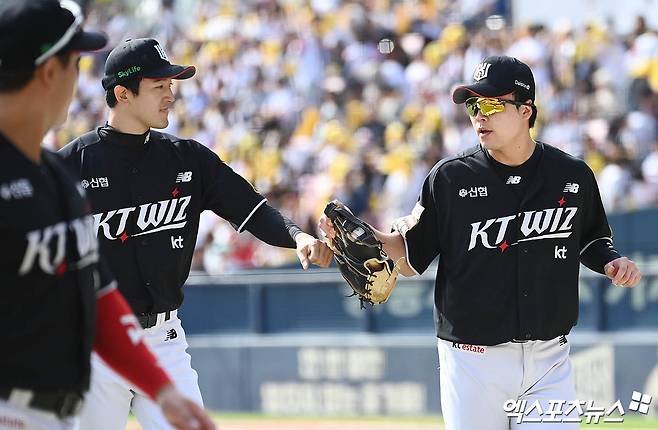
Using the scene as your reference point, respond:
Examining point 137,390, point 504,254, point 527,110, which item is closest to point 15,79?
point 137,390

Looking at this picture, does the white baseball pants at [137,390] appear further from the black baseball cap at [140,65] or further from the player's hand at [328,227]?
the black baseball cap at [140,65]

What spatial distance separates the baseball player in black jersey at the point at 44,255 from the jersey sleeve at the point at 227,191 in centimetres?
235

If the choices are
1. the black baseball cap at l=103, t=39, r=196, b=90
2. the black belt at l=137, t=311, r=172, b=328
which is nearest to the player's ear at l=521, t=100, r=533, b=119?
the black baseball cap at l=103, t=39, r=196, b=90

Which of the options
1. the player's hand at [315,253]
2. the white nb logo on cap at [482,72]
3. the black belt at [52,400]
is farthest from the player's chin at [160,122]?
the black belt at [52,400]

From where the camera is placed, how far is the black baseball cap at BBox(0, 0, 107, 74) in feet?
10.9

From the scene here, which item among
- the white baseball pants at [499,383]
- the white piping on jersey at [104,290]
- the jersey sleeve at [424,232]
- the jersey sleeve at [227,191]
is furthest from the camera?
the jersey sleeve at [227,191]

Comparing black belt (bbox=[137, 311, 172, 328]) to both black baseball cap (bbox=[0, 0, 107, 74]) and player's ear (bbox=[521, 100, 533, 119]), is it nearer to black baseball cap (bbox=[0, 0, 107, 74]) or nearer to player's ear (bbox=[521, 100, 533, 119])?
player's ear (bbox=[521, 100, 533, 119])

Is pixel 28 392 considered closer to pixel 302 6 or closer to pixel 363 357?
pixel 363 357

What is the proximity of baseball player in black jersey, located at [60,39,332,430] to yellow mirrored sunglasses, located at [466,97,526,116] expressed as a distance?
957 millimetres

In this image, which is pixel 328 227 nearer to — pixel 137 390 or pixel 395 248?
pixel 395 248

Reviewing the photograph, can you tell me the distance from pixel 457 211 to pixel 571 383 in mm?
930

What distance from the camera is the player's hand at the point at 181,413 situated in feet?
10.8

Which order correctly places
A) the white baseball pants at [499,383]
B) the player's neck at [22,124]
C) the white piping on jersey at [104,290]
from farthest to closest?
1. the white baseball pants at [499,383]
2. the white piping on jersey at [104,290]
3. the player's neck at [22,124]

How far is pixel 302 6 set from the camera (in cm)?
1812
